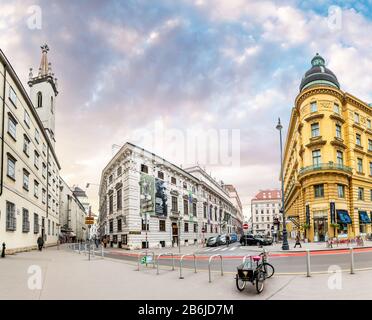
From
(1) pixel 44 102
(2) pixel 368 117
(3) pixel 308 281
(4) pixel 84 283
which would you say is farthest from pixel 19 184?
(2) pixel 368 117

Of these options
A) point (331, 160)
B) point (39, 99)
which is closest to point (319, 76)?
point (331, 160)

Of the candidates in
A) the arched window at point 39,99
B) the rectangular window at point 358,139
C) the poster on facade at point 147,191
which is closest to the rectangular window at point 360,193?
the rectangular window at point 358,139

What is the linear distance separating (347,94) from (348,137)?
5524mm

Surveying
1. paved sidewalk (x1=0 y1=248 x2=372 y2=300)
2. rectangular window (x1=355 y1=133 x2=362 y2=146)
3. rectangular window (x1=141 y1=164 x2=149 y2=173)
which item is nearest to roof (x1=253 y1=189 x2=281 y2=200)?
rectangular window (x1=355 y1=133 x2=362 y2=146)

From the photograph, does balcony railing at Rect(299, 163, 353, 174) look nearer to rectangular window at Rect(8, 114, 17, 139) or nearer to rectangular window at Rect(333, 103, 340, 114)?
rectangular window at Rect(333, 103, 340, 114)

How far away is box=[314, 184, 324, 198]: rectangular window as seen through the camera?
1575 inches

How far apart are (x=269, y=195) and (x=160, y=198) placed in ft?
381

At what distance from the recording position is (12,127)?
26.9 meters

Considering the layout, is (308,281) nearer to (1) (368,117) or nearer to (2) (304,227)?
Answer: (2) (304,227)

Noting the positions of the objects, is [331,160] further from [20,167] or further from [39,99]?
[39,99]

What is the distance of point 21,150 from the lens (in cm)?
2988

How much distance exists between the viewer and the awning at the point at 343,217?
39.1m

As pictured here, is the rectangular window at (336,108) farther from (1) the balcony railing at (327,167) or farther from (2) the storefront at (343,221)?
(2) the storefront at (343,221)
